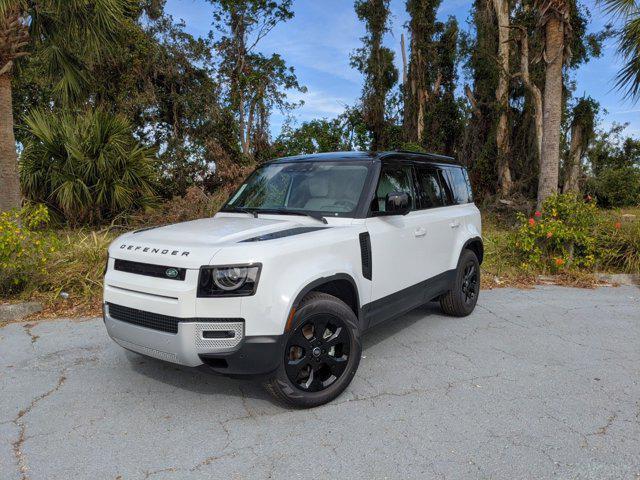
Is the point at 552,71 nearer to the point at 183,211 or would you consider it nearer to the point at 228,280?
the point at 183,211

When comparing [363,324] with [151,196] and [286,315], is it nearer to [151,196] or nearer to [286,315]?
[286,315]

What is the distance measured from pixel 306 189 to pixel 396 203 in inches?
35.3

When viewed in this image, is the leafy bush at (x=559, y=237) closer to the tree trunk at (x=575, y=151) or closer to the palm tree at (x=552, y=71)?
the palm tree at (x=552, y=71)

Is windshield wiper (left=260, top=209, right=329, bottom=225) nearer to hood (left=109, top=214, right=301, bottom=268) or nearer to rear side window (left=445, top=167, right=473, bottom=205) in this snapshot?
hood (left=109, top=214, right=301, bottom=268)

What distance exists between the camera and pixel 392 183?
4523 mm

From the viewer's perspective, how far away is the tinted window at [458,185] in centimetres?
570

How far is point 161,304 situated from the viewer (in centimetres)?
311

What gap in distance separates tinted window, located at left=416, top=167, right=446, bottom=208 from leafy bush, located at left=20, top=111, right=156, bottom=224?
7572 millimetres

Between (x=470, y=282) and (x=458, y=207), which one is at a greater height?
(x=458, y=207)

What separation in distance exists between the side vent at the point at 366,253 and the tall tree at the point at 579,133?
49.4 feet

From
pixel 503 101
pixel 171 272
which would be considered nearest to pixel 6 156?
pixel 171 272

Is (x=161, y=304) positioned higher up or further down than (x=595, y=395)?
higher up

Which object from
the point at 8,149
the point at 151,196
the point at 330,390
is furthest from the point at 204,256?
the point at 151,196

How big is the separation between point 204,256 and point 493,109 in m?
17.1
